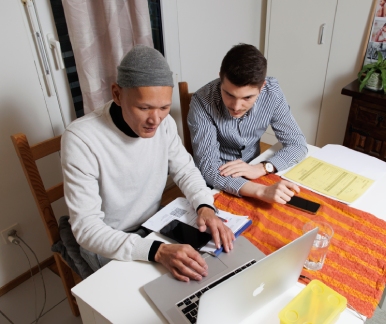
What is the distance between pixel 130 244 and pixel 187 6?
1.81m

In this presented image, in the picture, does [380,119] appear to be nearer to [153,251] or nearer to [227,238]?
[227,238]

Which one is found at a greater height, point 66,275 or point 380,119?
point 380,119

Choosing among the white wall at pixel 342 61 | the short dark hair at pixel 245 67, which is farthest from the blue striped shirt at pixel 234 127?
the white wall at pixel 342 61

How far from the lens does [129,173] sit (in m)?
1.25

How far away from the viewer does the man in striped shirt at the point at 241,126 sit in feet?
4.39

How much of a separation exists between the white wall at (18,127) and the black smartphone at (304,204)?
4.08ft

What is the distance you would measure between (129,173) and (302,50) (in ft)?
6.90

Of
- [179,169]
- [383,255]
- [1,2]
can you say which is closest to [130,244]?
[179,169]

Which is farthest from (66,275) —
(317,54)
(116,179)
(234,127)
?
(317,54)

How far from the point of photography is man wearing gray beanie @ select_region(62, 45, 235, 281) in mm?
1008

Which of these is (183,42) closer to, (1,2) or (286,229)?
(1,2)

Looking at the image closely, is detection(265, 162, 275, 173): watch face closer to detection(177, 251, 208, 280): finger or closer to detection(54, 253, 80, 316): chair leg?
detection(177, 251, 208, 280): finger

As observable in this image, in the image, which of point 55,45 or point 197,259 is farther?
point 55,45

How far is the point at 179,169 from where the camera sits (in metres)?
1.42
